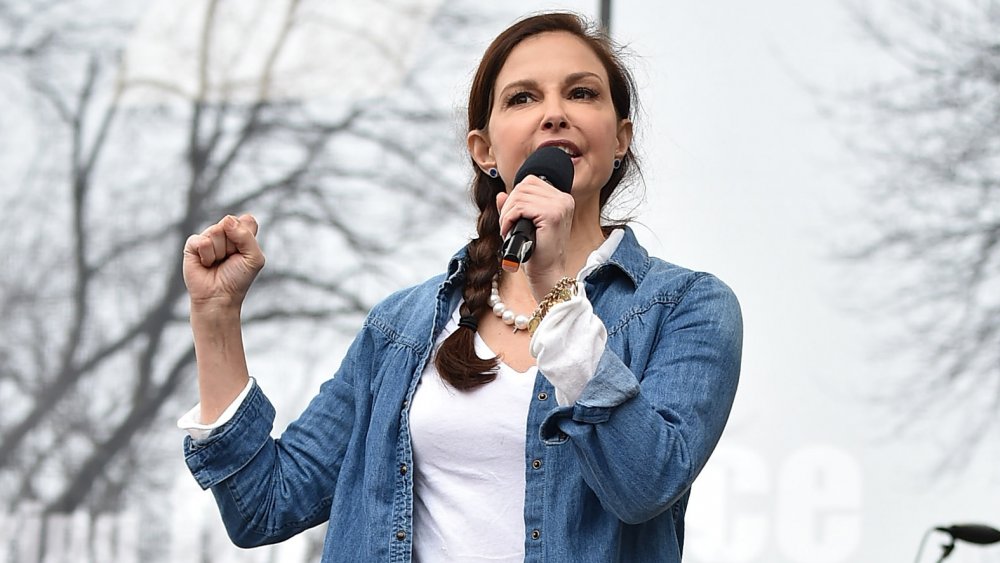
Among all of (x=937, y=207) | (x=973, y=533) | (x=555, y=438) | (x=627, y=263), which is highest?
(x=937, y=207)

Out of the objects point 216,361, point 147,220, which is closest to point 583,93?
point 216,361

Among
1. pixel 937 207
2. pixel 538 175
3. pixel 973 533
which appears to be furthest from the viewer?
pixel 937 207

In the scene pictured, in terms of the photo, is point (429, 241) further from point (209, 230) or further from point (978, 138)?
point (209, 230)

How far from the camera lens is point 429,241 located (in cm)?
345

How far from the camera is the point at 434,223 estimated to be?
11.4 ft

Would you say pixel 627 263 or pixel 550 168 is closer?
pixel 550 168

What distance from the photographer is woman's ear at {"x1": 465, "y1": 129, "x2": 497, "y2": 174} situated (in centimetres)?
149

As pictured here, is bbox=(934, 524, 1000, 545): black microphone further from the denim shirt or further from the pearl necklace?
the pearl necklace

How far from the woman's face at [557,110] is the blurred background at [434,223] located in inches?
64.9

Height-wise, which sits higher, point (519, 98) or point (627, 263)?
point (519, 98)

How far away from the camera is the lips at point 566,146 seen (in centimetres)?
131

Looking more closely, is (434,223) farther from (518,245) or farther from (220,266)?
(518,245)

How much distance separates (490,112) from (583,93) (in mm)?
139

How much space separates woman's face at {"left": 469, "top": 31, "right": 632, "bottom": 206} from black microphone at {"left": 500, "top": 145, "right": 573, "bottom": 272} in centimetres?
4
